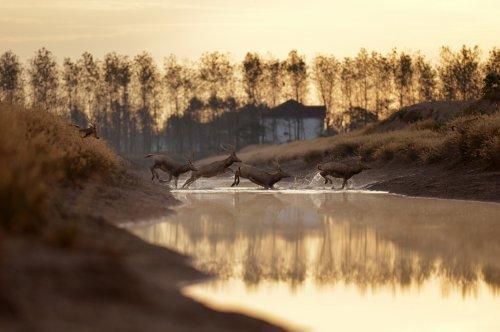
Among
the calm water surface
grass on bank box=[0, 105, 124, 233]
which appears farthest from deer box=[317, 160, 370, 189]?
grass on bank box=[0, 105, 124, 233]

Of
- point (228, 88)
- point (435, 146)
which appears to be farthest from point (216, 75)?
point (435, 146)

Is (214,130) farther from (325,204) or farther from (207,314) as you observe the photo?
(207,314)

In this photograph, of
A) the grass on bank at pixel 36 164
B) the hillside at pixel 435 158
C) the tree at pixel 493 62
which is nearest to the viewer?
the grass on bank at pixel 36 164

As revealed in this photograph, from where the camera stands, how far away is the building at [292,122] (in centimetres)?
13862

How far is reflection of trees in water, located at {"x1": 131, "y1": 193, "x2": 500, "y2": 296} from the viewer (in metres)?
16.6

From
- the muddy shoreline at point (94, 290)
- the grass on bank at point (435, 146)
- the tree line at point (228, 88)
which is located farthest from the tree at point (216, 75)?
the muddy shoreline at point (94, 290)

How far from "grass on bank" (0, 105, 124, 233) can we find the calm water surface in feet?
7.64

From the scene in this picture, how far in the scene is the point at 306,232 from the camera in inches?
931

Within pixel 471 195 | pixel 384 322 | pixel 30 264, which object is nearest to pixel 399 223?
pixel 471 195

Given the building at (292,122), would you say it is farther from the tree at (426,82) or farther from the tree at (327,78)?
the tree at (426,82)

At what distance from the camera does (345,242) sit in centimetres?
2134

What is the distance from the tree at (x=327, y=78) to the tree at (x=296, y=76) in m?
1.77

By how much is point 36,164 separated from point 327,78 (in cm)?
12321

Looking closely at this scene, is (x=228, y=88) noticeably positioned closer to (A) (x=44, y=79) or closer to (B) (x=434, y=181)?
(A) (x=44, y=79)
